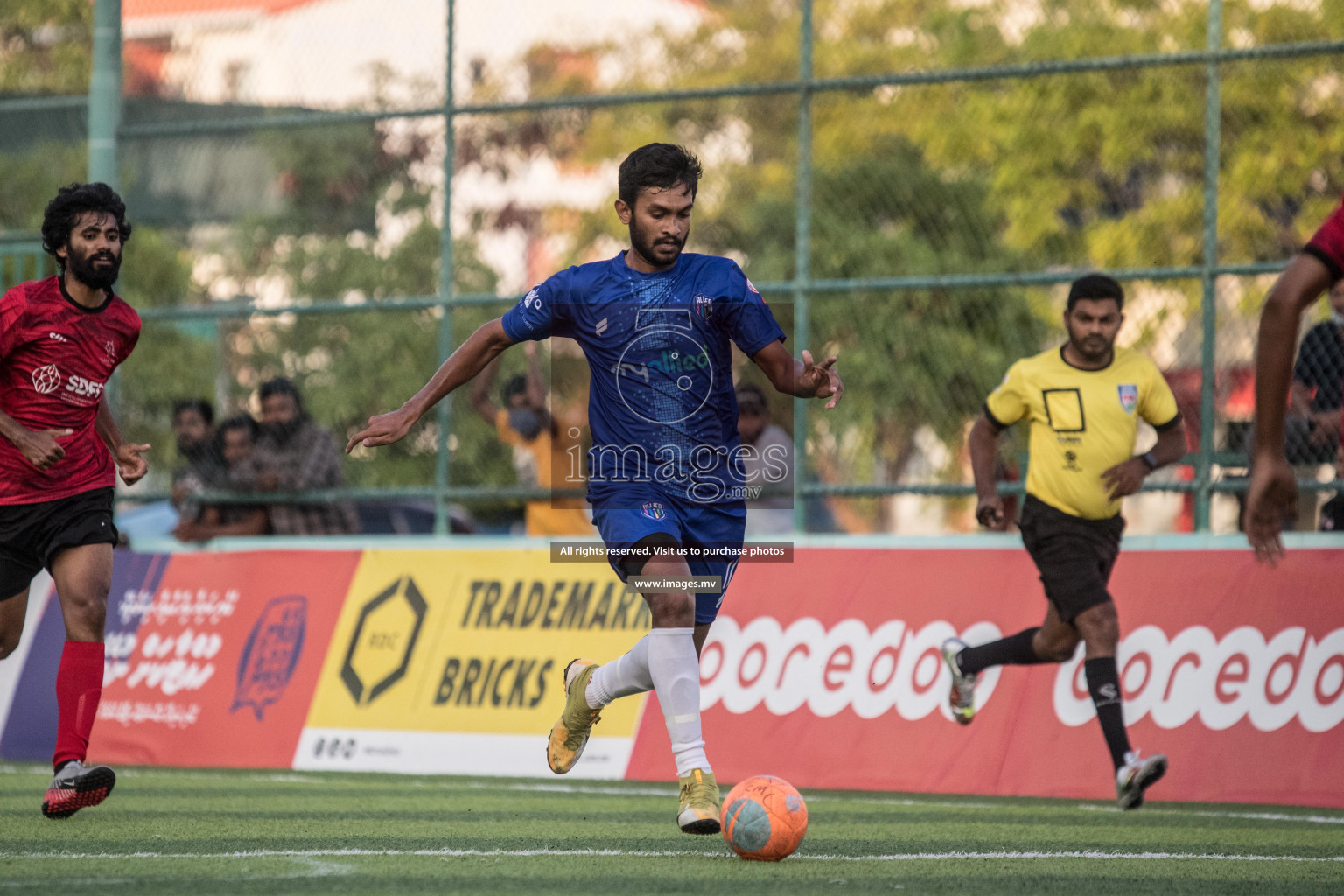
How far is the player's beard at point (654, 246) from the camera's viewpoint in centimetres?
595

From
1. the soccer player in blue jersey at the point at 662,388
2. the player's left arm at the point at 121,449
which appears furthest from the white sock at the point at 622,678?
the player's left arm at the point at 121,449

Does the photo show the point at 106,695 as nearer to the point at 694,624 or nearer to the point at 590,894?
the point at 694,624

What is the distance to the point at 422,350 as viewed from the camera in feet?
50.6

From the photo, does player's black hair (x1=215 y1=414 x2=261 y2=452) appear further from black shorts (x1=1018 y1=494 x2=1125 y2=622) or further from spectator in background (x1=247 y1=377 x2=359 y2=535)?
black shorts (x1=1018 y1=494 x2=1125 y2=622)

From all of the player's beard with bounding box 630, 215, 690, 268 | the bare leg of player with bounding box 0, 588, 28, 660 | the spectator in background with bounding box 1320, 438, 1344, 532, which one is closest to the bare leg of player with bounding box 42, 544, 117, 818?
the bare leg of player with bounding box 0, 588, 28, 660

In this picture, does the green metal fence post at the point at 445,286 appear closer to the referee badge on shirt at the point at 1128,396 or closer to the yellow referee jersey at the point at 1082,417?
the yellow referee jersey at the point at 1082,417

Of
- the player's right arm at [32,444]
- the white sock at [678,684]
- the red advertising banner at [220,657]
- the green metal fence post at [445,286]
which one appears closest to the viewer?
the white sock at [678,684]

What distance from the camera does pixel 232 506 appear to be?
36.9 ft

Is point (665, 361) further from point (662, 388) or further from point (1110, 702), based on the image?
point (1110, 702)

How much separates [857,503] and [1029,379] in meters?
7.65

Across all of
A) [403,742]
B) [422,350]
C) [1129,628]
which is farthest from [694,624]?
[422,350]

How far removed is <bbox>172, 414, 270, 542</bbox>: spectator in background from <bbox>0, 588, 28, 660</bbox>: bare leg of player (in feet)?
12.9

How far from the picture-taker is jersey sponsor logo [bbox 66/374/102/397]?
7.04 metres

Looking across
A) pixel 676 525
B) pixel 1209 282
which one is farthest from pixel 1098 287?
pixel 676 525
